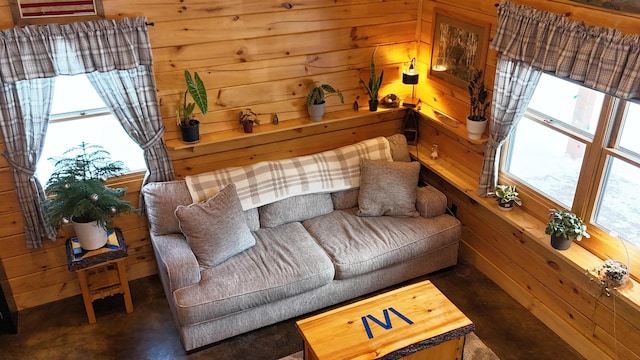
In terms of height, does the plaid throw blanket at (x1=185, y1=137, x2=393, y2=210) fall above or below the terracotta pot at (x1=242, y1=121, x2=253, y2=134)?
below

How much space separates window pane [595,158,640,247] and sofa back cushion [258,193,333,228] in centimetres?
189

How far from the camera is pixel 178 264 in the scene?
11.0 ft

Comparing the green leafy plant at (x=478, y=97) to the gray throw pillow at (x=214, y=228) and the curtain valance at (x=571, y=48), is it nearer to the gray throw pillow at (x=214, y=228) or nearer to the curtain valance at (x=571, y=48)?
the curtain valance at (x=571, y=48)

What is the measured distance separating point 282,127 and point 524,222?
187cm

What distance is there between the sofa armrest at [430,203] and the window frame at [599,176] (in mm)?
787

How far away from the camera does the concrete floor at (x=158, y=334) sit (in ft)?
11.3

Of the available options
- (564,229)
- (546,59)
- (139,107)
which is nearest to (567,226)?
(564,229)

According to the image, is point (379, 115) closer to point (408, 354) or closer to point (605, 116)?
point (605, 116)

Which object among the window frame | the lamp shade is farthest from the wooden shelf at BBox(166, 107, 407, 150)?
the window frame

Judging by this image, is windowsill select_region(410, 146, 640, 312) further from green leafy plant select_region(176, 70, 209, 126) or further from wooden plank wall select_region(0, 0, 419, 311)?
green leafy plant select_region(176, 70, 209, 126)

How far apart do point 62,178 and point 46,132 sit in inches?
13.6

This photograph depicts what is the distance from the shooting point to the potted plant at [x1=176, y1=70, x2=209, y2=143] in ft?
12.2

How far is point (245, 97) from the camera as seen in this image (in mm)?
4012

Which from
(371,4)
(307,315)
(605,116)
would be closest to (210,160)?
(307,315)
